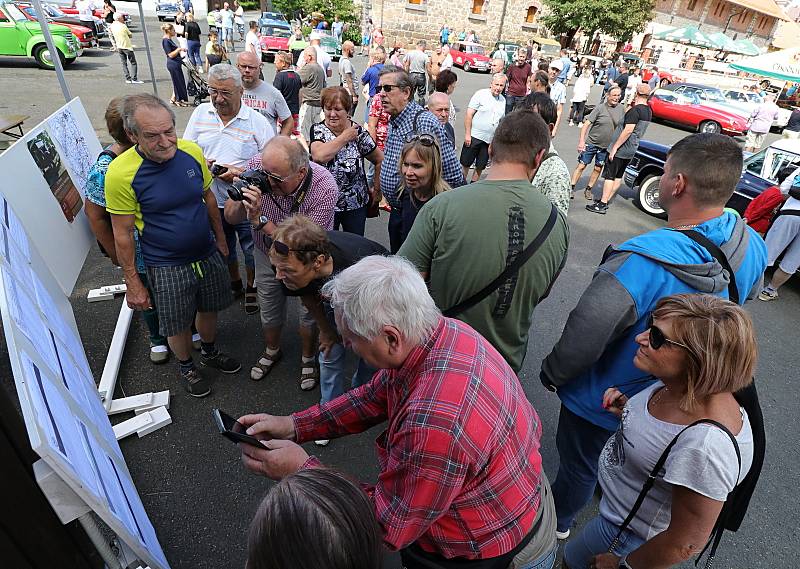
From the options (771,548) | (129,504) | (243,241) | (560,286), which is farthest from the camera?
(560,286)

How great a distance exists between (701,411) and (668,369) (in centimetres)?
15

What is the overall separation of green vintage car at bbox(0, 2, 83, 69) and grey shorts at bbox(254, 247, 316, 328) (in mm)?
13837

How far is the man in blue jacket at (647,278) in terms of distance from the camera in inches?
68.3

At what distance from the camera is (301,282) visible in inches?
89.0

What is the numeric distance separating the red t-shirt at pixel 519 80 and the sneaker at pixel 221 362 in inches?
329

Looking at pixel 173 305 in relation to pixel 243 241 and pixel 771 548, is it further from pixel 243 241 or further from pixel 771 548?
pixel 771 548

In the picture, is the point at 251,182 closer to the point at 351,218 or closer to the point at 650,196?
the point at 351,218

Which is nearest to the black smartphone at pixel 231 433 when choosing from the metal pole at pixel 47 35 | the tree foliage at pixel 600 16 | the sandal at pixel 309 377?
the sandal at pixel 309 377

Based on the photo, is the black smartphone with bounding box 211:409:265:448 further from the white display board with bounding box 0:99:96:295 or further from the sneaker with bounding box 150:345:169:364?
the sneaker with bounding box 150:345:169:364

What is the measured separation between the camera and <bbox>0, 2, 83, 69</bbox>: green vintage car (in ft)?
40.2

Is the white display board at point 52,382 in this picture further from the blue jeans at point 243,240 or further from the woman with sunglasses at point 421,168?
the woman with sunglasses at point 421,168

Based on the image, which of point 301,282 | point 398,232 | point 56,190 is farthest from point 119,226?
point 398,232

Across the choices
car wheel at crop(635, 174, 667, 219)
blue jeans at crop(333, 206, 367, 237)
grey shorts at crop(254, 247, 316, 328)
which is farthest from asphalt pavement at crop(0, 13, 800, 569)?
car wheel at crop(635, 174, 667, 219)

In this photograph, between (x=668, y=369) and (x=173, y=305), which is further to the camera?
(x=173, y=305)
